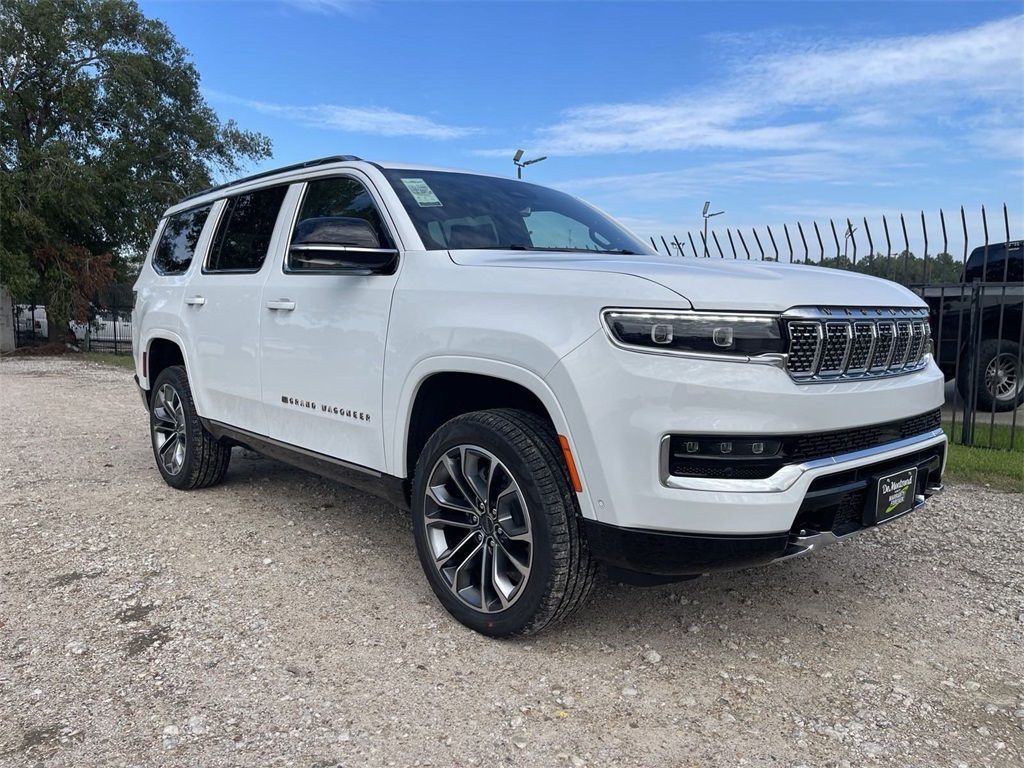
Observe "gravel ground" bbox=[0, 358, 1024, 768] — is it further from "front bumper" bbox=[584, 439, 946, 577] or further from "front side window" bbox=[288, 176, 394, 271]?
"front side window" bbox=[288, 176, 394, 271]

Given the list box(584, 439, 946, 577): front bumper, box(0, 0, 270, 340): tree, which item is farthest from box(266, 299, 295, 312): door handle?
box(0, 0, 270, 340): tree

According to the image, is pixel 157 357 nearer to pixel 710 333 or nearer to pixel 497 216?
pixel 497 216

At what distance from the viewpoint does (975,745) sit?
237 cm

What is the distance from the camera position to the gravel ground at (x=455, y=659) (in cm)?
237

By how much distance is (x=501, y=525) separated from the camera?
2926 mm

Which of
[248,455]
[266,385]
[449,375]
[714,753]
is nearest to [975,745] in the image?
[714,753]

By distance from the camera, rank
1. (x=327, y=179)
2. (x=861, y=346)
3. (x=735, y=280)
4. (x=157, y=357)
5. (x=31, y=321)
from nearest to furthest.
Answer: (x=735, y=280) < (x=861, y=346) < (x=327, y=179) < (x=157, y=357) < (x=31, y=321)

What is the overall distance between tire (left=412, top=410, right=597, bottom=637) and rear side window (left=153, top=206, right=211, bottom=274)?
294cm

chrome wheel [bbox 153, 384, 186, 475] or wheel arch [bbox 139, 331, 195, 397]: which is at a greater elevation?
wheel arch [bbox 139, 331, 195, 397]

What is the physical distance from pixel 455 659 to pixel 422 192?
208 cm

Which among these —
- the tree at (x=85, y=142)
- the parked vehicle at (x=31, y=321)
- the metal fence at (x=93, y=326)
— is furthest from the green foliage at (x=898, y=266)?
the parked vehicle at (x=31, y=321)

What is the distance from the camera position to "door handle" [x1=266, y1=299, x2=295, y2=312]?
388 cm

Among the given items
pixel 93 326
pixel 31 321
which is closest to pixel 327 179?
pixel 93 326

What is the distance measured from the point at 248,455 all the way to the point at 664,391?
482 cm
